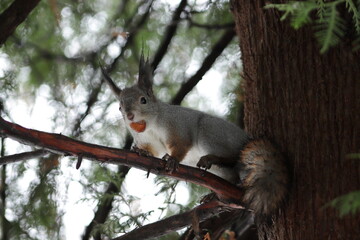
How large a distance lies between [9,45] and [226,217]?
4.81 feet

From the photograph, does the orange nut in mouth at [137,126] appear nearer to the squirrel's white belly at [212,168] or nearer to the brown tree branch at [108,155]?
the squirrel's white belly at [212,168]

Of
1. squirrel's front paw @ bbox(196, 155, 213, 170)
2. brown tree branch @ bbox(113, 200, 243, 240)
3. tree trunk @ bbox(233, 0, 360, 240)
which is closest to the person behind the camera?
tree trunk @ bbox(233, 0, 360, 240)

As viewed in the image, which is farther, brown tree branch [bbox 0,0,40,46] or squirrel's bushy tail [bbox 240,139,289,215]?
brown tree branch [bbox 0,0,40,46]

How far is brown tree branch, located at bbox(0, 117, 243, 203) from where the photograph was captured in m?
1.54

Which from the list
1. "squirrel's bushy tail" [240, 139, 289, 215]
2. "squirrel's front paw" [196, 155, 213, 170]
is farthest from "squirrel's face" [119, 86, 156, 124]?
"squirrel's bushy tail" [240, 139, 289, 215]

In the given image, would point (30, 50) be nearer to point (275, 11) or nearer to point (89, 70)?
point (89, 70)

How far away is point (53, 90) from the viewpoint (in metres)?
2.80

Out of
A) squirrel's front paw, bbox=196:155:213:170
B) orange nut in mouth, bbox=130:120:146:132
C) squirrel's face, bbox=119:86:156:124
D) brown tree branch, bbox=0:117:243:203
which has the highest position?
squirrel's face, bbox=119:86:156:124

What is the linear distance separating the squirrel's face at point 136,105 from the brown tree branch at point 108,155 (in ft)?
1.94

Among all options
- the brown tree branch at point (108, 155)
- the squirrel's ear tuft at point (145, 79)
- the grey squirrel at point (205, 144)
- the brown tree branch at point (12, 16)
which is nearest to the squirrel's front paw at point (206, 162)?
the grey squirrel at point (205, 144)

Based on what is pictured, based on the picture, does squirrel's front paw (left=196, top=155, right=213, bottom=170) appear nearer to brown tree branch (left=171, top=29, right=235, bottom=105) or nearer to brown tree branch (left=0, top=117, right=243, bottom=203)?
brown tree branch (left=0, top=117, right=243, bottom=203)

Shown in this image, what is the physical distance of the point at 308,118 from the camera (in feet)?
5.35

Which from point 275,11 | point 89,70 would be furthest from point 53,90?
point 275,11

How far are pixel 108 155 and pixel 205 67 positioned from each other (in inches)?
43.5
